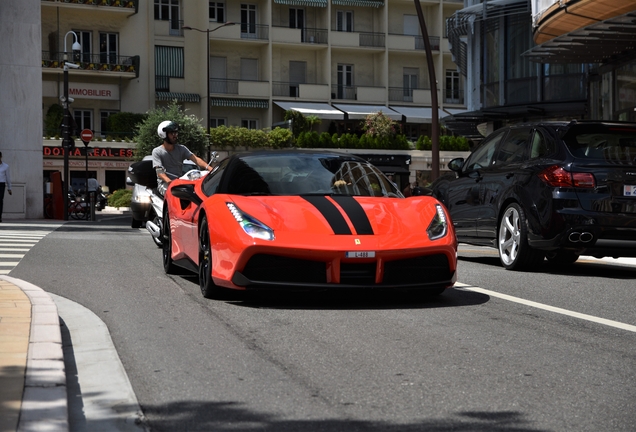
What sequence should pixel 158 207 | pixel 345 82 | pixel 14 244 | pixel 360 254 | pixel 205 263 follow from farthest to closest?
pixel 345 82, pixel 14 244, pixel 158 207, pixel 205 263, pixel 360 254

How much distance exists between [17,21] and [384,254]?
2387 cm

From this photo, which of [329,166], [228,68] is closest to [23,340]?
[329,166]

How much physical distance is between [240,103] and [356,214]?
52.4m

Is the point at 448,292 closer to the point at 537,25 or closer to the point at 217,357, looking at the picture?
the point at 217,357

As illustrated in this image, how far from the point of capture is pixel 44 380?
4.72 meters

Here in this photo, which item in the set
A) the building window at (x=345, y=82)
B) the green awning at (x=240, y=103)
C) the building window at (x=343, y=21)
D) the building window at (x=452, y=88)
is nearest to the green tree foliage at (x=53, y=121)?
the green awning at (x=240, y=103)

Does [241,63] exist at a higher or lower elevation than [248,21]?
lower

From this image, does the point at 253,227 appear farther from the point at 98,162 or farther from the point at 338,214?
the point at 98,162

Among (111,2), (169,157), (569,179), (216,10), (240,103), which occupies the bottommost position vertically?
(569,179)

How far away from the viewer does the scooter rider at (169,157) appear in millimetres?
12570

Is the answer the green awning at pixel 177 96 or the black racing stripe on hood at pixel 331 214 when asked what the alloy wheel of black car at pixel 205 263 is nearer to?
the black racing stripe on hood at pixel 331 214

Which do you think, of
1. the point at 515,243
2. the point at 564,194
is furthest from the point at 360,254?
the point at 515,243

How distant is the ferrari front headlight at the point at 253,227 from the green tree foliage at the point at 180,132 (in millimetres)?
45361

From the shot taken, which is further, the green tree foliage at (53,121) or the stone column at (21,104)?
the green tree foliage at (53,121)
